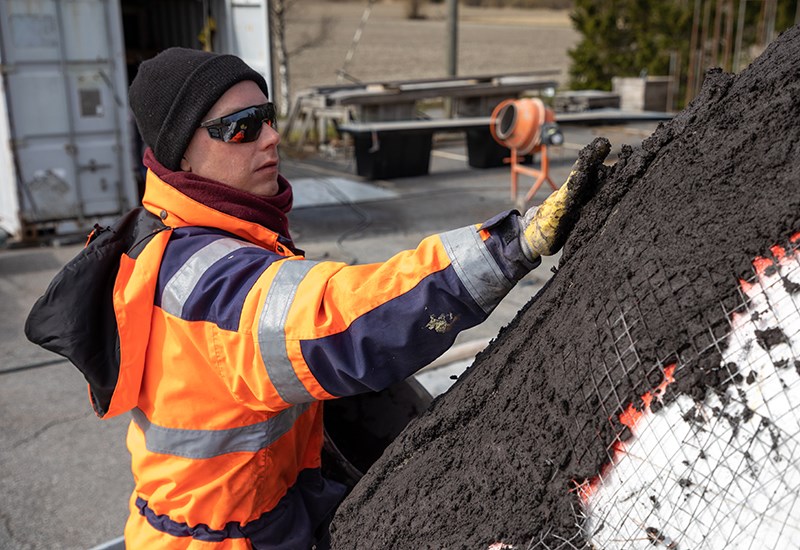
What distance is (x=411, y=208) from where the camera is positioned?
9492mm

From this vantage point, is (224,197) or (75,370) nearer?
(224,197)

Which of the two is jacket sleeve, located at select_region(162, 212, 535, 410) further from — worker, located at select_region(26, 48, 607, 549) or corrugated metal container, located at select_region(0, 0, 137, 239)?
corrugated metal container, located at select_region(0, 0, 137, 239)

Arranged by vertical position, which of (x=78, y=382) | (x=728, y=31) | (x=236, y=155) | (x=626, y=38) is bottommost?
(x=78, y=382)

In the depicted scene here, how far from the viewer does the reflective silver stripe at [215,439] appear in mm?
1767

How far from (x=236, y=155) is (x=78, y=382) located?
3446 millimetres

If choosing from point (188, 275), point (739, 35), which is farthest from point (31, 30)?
point (739, 35)

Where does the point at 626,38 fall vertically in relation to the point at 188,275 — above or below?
above

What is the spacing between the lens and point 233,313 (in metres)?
1.57

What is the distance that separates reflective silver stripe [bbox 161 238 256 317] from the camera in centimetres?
165

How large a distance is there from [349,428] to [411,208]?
283 inches

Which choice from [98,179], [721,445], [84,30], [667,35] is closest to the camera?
[721,445]

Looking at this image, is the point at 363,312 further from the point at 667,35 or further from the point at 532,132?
the point at 667,35

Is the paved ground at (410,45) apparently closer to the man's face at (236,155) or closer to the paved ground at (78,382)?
the paved ground at (78,382)

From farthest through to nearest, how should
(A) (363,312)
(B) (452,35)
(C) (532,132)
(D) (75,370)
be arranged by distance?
1. (B) (452,35)
2. (C) (532,132)
3. (D) (75,370)
4. (A) (363,312)
